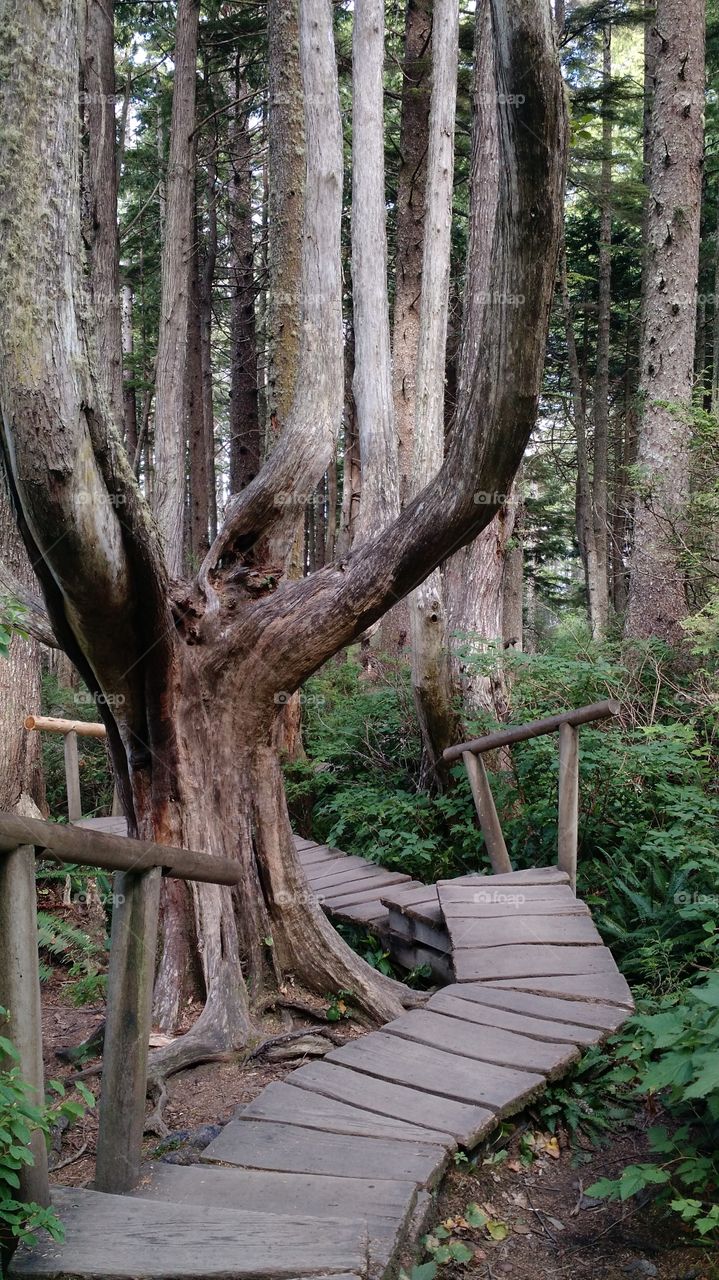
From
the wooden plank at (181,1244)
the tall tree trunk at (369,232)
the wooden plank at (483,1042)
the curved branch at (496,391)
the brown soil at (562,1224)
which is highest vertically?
the tall tree trunk at (369,232)

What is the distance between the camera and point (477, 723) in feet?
25.8

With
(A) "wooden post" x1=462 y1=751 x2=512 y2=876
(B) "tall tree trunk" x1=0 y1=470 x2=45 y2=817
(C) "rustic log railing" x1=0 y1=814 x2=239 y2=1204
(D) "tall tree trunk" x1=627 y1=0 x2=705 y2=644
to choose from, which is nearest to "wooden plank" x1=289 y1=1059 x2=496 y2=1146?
(C) "rustic log railing" x1=0 y1=814 x2=239 y2=1204

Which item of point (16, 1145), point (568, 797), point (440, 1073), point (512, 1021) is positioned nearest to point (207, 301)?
point (568, 797)

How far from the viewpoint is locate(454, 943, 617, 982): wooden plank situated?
17.3ft

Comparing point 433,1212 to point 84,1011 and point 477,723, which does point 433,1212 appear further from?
point 477,723

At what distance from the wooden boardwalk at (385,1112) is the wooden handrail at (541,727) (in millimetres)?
1002

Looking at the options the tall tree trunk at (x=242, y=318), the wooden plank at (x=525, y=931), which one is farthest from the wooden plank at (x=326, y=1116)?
the tall tree trunk at (x=242, y=318)

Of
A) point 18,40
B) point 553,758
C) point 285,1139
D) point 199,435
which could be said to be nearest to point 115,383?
point 199,435

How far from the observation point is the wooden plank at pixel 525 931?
561 cm

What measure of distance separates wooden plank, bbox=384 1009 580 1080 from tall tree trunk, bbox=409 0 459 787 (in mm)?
4081

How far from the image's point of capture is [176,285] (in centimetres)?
1325

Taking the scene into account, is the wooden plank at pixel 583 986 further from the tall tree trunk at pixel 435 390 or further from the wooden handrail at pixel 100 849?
the tall tree trunk at pixel 435 390

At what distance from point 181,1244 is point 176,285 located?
12979 mm

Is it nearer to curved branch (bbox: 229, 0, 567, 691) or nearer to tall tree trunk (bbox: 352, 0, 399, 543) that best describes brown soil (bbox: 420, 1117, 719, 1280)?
curved branch (bbox: 229, 0, 567, 691)
